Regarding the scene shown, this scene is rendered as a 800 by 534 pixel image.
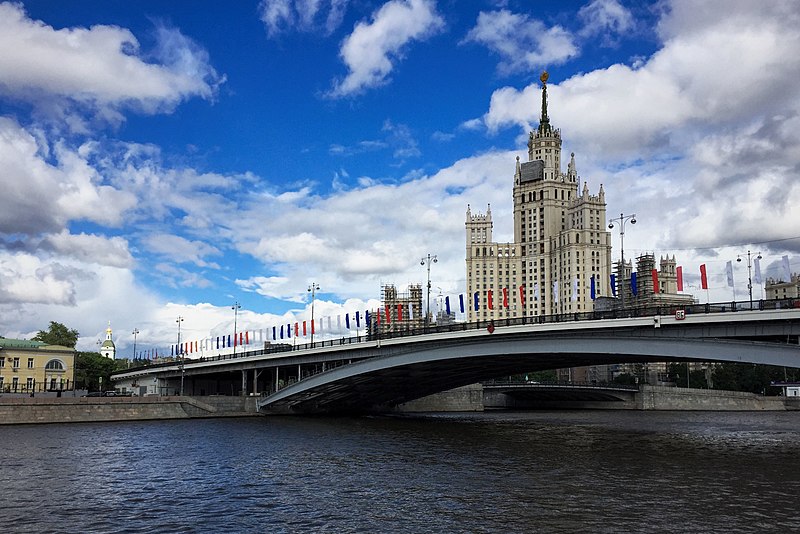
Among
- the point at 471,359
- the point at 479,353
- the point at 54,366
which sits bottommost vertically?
the point at 54,366

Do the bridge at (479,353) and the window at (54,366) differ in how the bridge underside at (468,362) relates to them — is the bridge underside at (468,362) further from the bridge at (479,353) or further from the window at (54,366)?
the window at (54,366)

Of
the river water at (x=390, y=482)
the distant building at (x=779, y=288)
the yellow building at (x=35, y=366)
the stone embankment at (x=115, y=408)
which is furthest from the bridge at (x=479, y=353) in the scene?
the distant building at (x=779, y=288)

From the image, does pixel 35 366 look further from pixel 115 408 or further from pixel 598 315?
pixel 598 315

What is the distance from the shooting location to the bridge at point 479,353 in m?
45.6

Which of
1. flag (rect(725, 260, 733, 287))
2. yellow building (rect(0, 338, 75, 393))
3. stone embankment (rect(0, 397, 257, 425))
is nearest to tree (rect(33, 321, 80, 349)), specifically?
yellow building (rect(0, 338, 75, 393))

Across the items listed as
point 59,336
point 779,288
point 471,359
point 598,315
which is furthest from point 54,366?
Answer: point 779,288

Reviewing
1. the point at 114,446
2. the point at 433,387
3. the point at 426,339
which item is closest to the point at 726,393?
the point at 433,387

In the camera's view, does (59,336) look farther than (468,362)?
Yes

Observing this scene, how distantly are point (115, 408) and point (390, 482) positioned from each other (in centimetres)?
4734

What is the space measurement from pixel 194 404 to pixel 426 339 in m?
30.1

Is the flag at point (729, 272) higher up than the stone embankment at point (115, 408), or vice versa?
the flag at point (729, 272)

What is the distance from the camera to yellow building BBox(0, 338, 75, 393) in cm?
10031

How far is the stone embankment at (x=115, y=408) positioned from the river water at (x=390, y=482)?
8283mm

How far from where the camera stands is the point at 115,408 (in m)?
72.8
